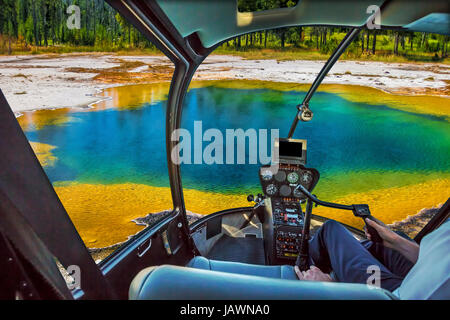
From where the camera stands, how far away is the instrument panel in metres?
2.57

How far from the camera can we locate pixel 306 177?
2586mm

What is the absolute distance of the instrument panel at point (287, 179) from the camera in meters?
2.57

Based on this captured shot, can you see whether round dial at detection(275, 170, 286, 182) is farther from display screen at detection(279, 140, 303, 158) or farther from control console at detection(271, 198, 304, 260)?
control console at detection(271, 198, 304, 260)

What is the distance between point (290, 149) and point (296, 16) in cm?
136

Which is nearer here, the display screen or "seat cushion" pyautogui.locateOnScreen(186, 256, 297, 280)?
"seat cushion" pyautogui.locateOnScreen(186, 256, 297, 280)

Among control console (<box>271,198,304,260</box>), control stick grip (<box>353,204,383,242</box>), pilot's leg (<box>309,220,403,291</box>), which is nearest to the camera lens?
pilot's leg (<box>309,220,403,291</box>)

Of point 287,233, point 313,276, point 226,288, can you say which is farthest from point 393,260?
point 226,288

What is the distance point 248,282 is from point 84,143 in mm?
12623

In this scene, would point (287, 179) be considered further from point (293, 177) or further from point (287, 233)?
point (287, 233)

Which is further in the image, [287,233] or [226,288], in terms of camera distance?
[287,233]

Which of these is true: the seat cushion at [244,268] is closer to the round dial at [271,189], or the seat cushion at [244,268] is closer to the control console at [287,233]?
the control console at [287,233]

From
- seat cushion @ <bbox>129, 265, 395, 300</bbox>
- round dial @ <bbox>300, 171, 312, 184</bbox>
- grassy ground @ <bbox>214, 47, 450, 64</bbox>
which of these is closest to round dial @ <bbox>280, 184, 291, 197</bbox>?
round dial @ <bbox>300, 171, 312, 184</bbox>

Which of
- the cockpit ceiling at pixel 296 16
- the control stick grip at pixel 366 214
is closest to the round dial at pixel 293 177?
the control stick grip at pixel 366 214

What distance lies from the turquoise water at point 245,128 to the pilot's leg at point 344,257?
7.45m
